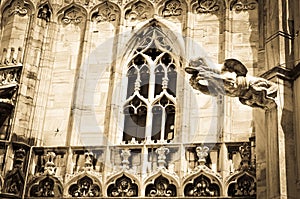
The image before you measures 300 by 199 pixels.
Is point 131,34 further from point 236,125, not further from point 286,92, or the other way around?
point 286,92

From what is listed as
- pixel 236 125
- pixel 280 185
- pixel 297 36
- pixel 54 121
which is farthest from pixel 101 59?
pixel 280 185

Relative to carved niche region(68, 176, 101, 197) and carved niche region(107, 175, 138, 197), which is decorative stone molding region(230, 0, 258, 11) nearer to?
carved niche region(107, 175, 138, 197)

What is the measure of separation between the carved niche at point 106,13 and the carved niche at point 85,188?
3209mm

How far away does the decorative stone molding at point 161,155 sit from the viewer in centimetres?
849

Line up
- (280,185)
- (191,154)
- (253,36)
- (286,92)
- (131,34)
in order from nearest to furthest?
(280,185) < (286,92) < (191,154) < (253,36) < (131,34)

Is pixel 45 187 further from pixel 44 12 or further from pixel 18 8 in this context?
pixel 18 8

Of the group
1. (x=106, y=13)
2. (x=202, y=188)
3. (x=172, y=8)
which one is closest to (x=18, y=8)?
(x=106, y=13)

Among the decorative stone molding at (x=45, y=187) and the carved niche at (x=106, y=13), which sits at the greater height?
the carved niche at (x=106, y=13)

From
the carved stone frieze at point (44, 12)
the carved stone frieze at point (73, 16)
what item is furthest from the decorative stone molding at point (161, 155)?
the carved stone frieze at point (44, 12)

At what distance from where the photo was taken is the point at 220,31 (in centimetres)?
968

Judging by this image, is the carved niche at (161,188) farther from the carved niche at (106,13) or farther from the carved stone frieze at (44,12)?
the carved stone frieze at (44,12)

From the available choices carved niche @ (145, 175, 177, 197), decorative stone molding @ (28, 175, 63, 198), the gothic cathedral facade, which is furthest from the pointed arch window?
decorative stone molding @ (28, 175, 63, 198)

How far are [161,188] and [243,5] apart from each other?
142 inches

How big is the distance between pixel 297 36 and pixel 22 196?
4.80m
